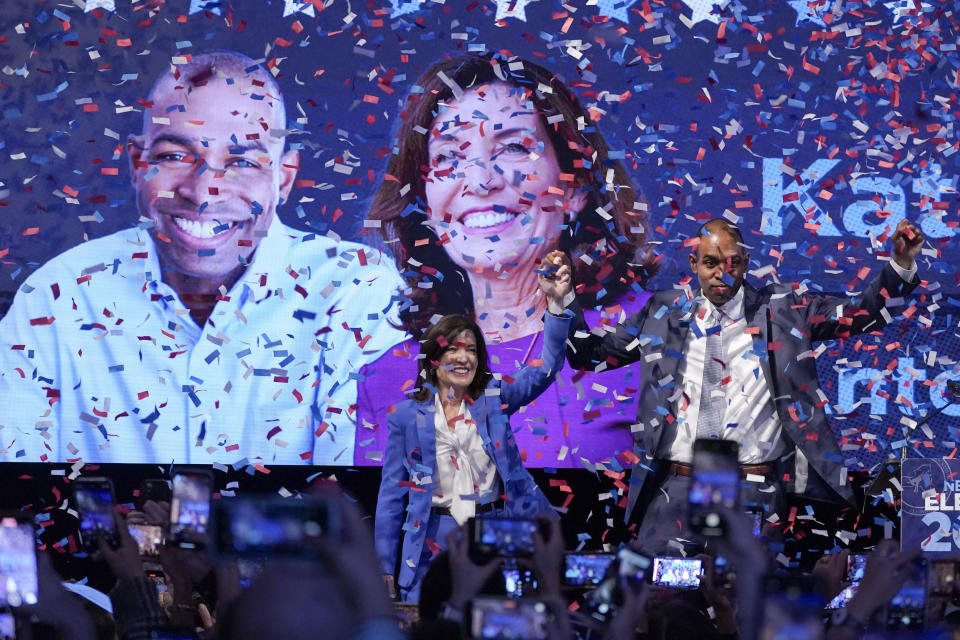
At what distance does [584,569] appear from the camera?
286 cm

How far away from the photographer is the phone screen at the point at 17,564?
6.67 feet

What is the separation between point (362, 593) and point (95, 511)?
1.39 m

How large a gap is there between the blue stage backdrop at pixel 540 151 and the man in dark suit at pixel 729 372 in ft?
0.51

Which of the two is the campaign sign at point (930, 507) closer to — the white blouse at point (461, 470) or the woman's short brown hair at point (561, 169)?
the woman's short brown hair at point (561, 169)

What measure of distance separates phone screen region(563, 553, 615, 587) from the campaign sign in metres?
2.51

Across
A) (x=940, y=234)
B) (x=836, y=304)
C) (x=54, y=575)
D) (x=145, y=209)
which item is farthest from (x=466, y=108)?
(x=54, y=575)

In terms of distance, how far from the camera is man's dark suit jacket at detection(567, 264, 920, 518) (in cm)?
542

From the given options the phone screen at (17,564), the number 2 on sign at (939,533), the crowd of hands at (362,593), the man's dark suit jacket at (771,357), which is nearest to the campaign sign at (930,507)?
the number 2 on sign at (939,533)

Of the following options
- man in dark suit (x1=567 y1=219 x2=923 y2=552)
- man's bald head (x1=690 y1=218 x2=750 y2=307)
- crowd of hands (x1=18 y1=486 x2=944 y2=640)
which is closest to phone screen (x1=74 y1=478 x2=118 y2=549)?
crowd of hands (x1=18 y1=486 x2=944 y2=640)

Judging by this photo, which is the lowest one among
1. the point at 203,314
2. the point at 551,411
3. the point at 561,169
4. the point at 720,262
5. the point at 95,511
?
the point at 95,511

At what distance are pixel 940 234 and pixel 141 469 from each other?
12.6 ft

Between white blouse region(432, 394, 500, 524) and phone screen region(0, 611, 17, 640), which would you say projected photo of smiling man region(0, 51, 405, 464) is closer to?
white blouse region(432, 394, 500, 524)

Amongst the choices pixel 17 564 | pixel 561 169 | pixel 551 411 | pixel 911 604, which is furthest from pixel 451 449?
pixel 17 564

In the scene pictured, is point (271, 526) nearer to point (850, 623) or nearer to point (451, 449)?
point (850, 623)
